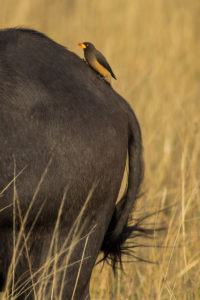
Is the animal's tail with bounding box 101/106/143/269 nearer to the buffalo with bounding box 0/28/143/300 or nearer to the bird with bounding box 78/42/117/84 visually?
the buffalo with bounding box 0/28/143/300

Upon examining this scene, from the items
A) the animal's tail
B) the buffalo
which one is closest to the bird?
the buffalo

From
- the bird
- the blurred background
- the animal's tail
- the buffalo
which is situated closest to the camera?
the buffalo

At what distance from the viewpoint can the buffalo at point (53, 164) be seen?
199 centimetres

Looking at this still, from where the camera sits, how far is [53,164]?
6.61 ft

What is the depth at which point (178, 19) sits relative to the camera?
809cm

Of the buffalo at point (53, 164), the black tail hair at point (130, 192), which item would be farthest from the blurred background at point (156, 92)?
the buffalo at point (53, 164)

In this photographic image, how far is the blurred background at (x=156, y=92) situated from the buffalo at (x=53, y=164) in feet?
2.54

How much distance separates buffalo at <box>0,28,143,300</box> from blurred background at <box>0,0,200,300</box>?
77 centimetres

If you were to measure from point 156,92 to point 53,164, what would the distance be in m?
3.73

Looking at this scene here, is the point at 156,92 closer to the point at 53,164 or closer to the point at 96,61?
the point at 96,61

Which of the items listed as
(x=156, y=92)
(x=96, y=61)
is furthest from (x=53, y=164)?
(x=156, y=92)

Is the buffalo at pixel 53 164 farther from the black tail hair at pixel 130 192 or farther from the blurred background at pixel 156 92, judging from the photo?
the blurred background at pixel 156 92

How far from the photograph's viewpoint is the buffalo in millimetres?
1992

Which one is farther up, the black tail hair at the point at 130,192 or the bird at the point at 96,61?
the bird at the point at 96,61
